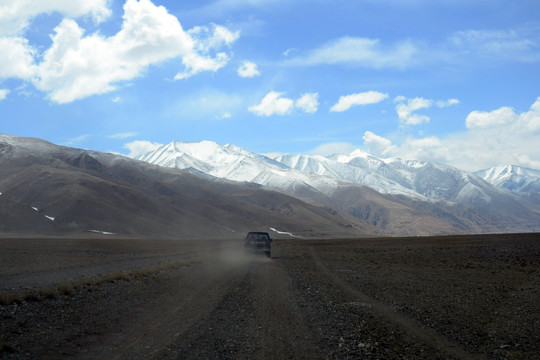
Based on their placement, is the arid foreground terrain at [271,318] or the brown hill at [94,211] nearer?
the arid foreground terrain at [271,318]

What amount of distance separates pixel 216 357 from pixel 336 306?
6.79 meters

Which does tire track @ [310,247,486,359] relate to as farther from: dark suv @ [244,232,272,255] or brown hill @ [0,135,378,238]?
brown hill @ [0,135,378,238]

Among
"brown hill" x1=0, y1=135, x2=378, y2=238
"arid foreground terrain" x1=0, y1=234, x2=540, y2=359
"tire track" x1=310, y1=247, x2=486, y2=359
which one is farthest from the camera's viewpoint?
"brown hill" x1=0, y1=135, x2=378, y2=238

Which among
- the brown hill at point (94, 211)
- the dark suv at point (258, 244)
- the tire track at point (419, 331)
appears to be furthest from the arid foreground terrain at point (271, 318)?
the brown hill at point (94, 211)

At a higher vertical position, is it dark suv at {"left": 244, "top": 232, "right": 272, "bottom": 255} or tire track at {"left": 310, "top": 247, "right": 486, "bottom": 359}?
tire track at {"left": 310, "top": 247, "right": 486, "bottom": 359}

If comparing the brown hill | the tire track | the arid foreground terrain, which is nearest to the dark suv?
the arid foreground terrain

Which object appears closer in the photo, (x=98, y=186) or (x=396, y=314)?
(x=396, y=314)

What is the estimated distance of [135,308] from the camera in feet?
48.0

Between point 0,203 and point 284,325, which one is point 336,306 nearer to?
point 284,325

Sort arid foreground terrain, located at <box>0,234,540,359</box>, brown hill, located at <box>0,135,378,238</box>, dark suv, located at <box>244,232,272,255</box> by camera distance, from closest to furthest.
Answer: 1. arid foreground terrain, located at <box>0,234,540,359</box>
2. dark suv, located at <box>244,232,272,255</box>
3. brown hill, located at <box>0,135,378,238</box>

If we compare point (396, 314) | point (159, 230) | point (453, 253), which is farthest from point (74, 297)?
point (159, 230)

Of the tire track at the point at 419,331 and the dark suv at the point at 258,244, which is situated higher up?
the tire track at the point at 419,331

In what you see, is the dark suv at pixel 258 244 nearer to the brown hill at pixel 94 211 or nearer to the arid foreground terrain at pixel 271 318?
the arid foreground terrain at pixel 271 318

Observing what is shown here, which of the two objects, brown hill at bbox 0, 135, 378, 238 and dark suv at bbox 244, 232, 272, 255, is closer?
dark suv at bbox 244, 232, 272, 255
